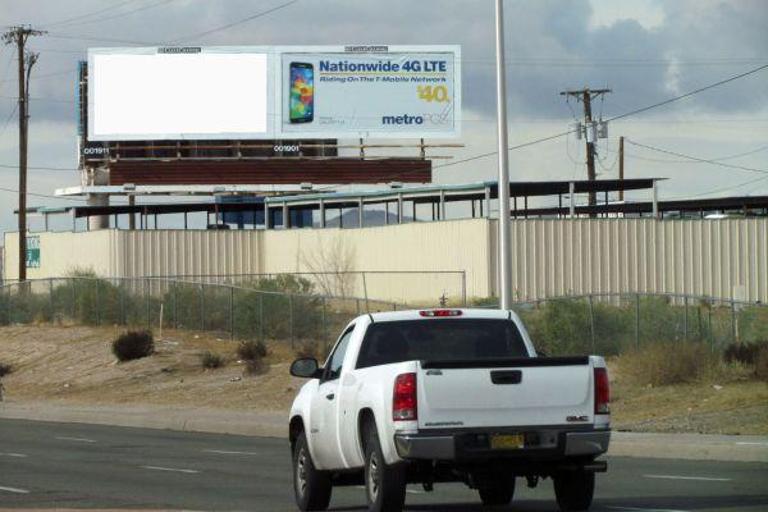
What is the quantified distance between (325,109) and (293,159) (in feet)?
11.4

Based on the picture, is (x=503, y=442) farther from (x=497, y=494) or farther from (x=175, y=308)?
(x=175, y=308)

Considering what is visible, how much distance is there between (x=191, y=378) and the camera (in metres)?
40.4

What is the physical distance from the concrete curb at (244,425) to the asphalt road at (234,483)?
0.44m

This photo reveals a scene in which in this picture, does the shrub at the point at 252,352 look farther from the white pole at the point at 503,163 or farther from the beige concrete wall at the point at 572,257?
the beige concrete wall at the point at 572,257

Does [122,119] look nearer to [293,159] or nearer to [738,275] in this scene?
[293,159]

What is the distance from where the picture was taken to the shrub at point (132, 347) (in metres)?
43.5

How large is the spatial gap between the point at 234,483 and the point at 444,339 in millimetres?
5093

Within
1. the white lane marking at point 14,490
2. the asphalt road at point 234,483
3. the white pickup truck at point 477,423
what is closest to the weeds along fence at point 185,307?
the asphalt road at point 234,483

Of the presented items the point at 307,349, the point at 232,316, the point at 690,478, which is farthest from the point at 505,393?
the point at 232,316

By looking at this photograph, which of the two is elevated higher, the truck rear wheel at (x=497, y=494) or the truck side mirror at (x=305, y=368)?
the truck side mirror at (x=305, y=368)

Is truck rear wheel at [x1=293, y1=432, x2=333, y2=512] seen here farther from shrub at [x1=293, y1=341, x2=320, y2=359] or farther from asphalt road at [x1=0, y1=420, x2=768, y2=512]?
shrub at [x1=293, y1=341, x2=320, y2=359]

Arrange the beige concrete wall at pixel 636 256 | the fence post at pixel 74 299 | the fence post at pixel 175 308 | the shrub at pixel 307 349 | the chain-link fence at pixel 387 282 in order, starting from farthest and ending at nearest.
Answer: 1. the beige concrete wall at pixel 636 256
2. the chain-link fence at pixel 387 282
3. the fence post at pixel 74 299
4. the fence post at pixel 175 308
5. the shrub at pixel 307 349

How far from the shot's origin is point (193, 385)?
3919cm

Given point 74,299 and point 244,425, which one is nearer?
point 244,425
